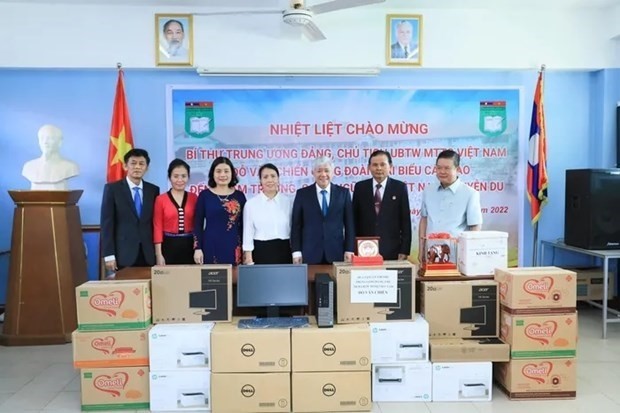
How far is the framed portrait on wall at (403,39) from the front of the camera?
468 cm

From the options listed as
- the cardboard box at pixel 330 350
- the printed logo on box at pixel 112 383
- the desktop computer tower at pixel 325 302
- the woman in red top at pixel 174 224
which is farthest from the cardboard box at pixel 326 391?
the woman in red top at pixel 174 224

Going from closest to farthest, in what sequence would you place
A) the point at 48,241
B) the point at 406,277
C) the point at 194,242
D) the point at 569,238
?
1. the point at 406,277
2. the point at 194,242
3. the point at 48,241
4. the point at 569,238

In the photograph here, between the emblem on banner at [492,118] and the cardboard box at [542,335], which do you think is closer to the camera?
the cardboard box at [542,335]

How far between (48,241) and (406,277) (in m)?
3.02

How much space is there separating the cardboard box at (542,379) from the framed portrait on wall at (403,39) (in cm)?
303

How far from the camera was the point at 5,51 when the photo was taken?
14.7 feet

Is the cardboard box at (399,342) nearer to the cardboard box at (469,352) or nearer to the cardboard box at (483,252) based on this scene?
the cardboard box at (469,352)

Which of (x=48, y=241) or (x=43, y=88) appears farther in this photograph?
(x=43, y=88)

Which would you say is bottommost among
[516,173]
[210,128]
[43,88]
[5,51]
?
[516,173]

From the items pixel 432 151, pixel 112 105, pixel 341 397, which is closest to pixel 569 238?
pixel 432 151

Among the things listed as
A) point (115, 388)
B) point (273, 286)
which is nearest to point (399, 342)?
point (273, 286)

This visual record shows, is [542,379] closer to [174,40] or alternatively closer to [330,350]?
[330,350]

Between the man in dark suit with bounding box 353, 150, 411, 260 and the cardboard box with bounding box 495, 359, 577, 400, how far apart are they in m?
1.20

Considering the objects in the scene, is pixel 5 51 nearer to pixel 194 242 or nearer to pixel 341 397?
pixel 194 242
